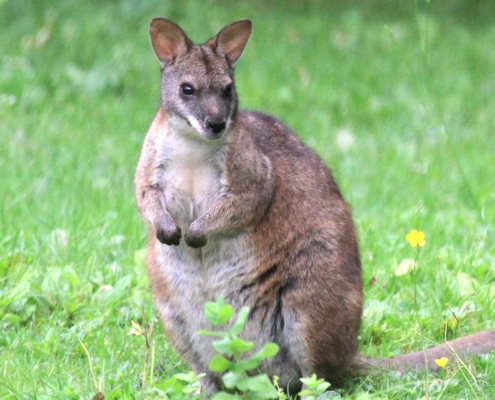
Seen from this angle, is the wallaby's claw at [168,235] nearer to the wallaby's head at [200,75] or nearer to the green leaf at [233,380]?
the wallaby's head at [200,75]

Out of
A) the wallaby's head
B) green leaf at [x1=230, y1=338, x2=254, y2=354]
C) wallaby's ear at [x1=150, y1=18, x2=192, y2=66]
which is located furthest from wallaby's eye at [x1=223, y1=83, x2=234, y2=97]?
green leaf at [x1=230, y1=338, x2=254, y2=354]

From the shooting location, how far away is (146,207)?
403 cm

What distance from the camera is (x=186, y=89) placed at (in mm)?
3980

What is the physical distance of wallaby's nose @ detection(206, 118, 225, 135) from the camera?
12.6ft

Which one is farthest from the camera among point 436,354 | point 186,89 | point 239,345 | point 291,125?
point 291,125

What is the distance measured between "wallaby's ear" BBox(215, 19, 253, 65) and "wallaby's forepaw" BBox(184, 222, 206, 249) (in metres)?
0.75

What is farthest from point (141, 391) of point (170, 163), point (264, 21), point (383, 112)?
point (264, 21)

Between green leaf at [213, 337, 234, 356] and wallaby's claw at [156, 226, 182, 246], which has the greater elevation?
wallaby's claw at [156, 226, 182, 246]

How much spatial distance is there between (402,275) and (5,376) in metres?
2.09

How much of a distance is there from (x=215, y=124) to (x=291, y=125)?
191 inches

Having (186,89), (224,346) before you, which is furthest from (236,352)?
(186,89)

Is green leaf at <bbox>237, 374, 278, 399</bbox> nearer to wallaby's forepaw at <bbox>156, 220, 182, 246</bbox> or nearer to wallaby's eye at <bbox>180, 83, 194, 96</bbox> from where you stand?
wallaby's forepaw at <bbox>156, 220, 182, 246</bbox>

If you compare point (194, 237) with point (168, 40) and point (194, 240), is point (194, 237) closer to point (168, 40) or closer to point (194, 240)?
point (194, 240)

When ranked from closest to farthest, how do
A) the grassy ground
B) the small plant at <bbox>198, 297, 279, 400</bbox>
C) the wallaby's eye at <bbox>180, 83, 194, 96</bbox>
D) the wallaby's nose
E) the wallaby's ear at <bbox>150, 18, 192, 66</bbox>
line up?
the small plant at <bbox>198, 297, 279, 400</bbox> → the wallaby's nose → the wallaby's eye at <bbox>180, 83, 194, 96</bbox> → the wallaby's ear at <bbox>150, 18, 192, 66</bbox> → the grassy ground
